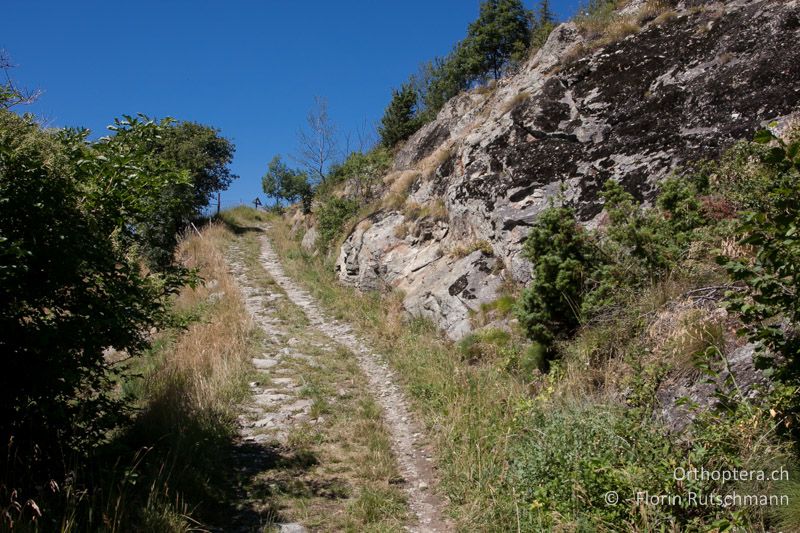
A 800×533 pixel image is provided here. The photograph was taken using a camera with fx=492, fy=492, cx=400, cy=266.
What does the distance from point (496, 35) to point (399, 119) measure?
26.9ft

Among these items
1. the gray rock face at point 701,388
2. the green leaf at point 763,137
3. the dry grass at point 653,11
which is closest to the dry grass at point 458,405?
the gray rock face at point 701,388

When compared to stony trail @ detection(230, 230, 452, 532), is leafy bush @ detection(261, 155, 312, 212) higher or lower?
higher

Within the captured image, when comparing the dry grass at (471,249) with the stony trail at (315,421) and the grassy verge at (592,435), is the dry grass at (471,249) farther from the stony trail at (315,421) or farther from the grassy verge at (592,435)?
the stony trail at (315,421)

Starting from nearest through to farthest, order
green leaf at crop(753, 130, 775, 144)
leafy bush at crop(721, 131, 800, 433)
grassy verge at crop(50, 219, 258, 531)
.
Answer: green leaf at crop(753, 130, 775, 144)
leafy bush at crop(721, 131, 800, 433)
grassy verge at crop(50, 219, 258, 531)

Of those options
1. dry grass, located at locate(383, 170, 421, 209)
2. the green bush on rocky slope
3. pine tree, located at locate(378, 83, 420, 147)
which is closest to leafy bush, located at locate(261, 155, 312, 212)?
pine tree, located at locate(378, 83, 420, 147)

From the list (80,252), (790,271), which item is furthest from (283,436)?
(790,271)

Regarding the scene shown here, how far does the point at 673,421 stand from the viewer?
13.4ft

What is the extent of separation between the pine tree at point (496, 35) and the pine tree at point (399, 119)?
14.6ft

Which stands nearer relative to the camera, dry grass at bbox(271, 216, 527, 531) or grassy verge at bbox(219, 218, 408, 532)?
dry grass at bbox(271, 216, 527, 531)

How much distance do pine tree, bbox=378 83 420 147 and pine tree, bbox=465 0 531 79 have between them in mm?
4447

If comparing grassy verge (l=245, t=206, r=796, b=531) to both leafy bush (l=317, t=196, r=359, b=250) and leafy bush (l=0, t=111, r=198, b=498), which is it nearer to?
leafy bush (l=0, t=111, r=198, b=498)

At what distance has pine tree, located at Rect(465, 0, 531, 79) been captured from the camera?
102 feet

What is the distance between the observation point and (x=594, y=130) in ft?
33.2

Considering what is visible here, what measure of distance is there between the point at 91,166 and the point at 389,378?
18.3ft
